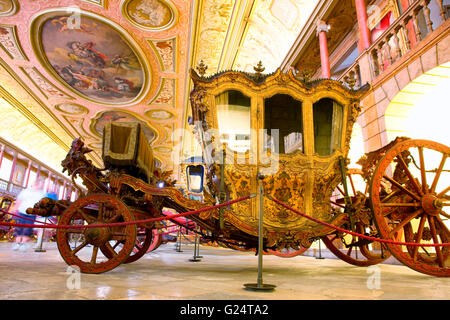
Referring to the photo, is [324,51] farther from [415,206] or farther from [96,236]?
[96,236]

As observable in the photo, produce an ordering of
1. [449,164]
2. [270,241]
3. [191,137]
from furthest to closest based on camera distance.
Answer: [191,137] → [449,164] → [270,241]

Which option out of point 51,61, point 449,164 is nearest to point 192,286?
point 449,164

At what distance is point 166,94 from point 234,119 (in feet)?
40.7

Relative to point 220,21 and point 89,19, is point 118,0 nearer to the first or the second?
point 89,19

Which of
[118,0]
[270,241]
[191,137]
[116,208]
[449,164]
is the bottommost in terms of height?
[270,241]

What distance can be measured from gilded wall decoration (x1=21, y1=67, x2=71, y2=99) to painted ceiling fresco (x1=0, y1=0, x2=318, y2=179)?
51 millimetres

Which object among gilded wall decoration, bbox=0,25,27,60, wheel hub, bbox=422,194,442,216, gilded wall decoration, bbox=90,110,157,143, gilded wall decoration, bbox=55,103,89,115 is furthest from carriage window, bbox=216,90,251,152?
gilded wall decoration, bbox=55,103,89,115

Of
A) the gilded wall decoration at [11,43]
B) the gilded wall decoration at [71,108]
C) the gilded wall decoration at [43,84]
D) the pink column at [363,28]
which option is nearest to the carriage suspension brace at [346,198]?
the pink column at [363,28]

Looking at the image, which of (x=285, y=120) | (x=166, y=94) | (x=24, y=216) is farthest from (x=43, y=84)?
(x=285, y=120)

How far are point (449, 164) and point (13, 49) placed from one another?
1597 centimetres

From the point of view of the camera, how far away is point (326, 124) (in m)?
3.75

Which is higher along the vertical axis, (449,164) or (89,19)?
(89,19)

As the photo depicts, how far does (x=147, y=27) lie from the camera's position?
1085 cm

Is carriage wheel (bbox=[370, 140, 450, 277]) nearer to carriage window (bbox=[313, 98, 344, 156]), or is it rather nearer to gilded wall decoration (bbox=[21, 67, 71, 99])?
carriage window (bbox=[313, 98, 344, 156])
